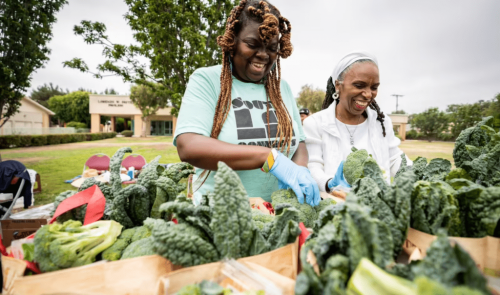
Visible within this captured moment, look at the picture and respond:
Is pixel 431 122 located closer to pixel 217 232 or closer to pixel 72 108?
pixel 217 232

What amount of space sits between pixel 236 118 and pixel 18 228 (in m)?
2.37

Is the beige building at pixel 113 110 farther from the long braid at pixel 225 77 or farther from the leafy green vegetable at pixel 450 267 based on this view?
the leafy green vegetable at pixel 450 267

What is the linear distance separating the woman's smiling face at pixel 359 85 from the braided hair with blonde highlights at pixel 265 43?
2.10 ft

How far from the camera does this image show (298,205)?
128 cm

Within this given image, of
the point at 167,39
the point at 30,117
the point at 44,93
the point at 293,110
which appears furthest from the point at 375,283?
the point at 44,93

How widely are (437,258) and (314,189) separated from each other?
828mm

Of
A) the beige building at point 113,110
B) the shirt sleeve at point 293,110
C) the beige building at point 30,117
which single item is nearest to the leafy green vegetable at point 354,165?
the shirt sleeve at point 293,110

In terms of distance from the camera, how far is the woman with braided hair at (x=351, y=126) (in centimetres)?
209

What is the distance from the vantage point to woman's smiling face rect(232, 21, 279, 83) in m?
1.55

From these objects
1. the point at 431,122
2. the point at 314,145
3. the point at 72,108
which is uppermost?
the point at 72,108

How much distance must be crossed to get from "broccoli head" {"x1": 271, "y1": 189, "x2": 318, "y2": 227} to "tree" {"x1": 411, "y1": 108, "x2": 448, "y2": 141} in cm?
4135

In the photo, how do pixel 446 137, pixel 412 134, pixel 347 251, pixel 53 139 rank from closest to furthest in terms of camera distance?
1. pixel 347 251
2. pixel 53 139
3. pixel 446 137
4. pixel 412 134

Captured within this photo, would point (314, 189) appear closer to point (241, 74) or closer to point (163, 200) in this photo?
point (163, 200)

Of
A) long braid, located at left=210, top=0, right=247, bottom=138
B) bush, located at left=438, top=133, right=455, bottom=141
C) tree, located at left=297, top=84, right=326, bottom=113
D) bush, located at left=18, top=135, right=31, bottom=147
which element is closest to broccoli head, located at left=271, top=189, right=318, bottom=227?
long braid, located at left=210, top=0, right=247, bottom=138
